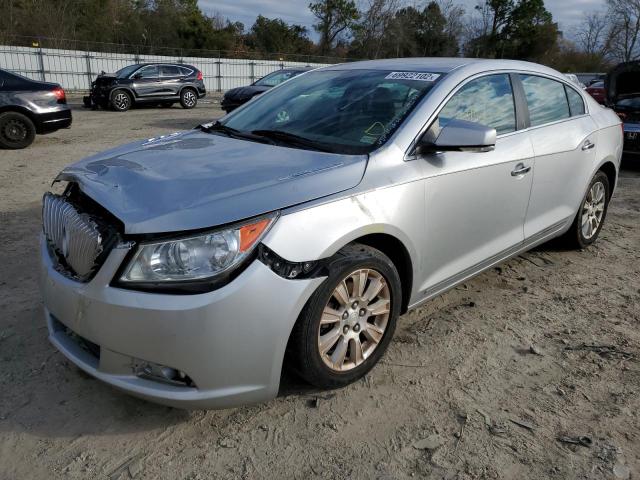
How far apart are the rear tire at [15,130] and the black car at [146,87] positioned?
7797mm

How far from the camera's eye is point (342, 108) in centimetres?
321

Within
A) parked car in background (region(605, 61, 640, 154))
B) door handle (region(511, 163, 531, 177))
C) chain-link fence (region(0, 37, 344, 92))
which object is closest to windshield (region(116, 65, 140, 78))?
chain-link fence (region(0, 37, 344, 92))

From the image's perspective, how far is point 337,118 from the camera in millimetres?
3141

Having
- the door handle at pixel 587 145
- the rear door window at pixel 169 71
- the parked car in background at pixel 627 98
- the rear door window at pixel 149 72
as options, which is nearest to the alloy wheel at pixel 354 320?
the door handle at pixel 587 145

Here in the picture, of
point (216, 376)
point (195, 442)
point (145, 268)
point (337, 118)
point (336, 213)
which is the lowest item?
point (195, 442)

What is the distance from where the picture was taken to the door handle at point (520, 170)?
11.0 feet

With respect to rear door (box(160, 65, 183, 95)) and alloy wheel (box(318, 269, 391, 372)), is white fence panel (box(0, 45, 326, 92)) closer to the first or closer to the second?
rear door (box(160, 65, 183, 95))

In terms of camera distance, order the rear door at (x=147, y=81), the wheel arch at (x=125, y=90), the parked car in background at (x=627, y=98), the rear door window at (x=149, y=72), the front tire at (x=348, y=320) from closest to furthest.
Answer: the front tire at (x=348, y=320)
the parked car in background at (x=627, y=98)
the wheel arch at (x=125, y=90)
the rear door at (x=147, y=81)
the rear door window at (x=149, y=72)

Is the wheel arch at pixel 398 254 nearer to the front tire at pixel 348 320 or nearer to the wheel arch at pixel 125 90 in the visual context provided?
the front tire at pixel 348 320

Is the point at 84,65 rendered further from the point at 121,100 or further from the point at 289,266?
the point at 289,266

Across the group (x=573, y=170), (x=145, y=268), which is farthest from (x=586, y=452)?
(x=573, y=170)

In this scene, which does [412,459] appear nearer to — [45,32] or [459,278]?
[459,278]

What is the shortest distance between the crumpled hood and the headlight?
6 cm

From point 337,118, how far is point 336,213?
0.98 m
